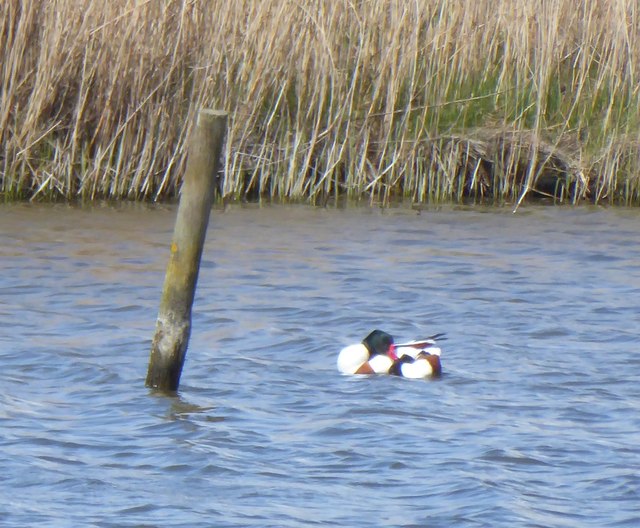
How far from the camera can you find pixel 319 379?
6305 millimetres

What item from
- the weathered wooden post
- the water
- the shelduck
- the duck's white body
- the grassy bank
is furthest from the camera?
the grassy bank

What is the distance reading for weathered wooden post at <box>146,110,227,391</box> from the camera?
547 centimetres

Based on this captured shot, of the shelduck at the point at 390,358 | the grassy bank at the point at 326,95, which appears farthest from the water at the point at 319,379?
the grassy bank at the point at 326,95

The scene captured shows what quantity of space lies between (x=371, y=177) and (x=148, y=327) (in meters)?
4.03

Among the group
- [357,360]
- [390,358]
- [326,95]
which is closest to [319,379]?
[357,360]

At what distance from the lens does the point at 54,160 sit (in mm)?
10227

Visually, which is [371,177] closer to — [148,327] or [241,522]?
[148,327]

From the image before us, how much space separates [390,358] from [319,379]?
419 mm

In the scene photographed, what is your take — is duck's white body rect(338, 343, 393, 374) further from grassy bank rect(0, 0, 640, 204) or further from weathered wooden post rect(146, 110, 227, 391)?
grassy bank rect(0, 0, 640, 204)

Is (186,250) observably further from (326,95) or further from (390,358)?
(326,95)

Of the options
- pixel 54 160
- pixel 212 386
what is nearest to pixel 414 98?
pixel 54 160

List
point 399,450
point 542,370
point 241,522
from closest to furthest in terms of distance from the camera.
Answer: point 241,522, point 399,450, point 542,370

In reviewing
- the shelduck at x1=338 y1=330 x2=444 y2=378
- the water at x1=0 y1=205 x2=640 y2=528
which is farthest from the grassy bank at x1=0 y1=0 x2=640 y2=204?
the shelduck at x1=338 y1=330 x2=444 y2=378

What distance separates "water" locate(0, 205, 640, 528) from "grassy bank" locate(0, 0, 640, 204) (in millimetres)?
539
